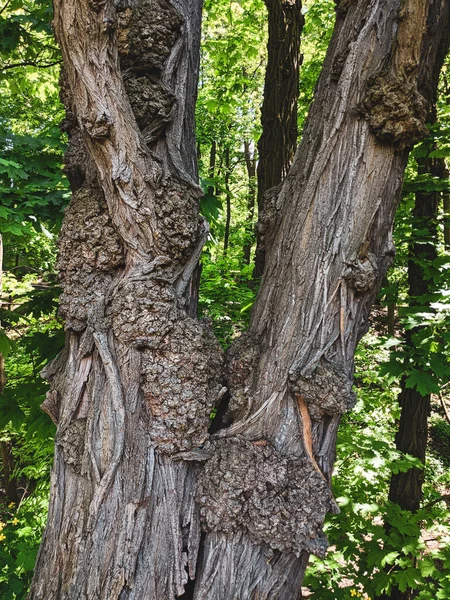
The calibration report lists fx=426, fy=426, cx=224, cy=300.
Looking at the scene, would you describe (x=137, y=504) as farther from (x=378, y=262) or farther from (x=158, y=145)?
(x=158, y=145)

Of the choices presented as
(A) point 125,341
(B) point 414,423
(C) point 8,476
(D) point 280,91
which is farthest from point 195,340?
(C) point 8,476

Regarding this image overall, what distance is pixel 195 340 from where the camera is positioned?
5.93 ft

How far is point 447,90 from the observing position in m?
6.42

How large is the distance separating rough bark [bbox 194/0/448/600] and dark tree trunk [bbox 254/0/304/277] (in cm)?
236

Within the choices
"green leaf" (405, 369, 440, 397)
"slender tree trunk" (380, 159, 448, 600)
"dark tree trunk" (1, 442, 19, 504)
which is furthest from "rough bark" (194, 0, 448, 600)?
"dark tree trunk" (1, 442, 19, 504)

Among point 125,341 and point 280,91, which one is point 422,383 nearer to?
point 125,341

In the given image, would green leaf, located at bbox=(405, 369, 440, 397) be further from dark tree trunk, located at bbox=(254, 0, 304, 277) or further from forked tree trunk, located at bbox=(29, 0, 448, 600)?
dark tree trunk, located at bbox=(254, 0, 304, 277)

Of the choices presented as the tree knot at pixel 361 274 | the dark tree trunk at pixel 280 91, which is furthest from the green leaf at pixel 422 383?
the dark tree trunk at pixel 280 91

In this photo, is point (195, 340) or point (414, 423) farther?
point (414, 423)

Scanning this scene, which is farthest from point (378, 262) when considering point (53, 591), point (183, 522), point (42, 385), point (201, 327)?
point (42, 385)

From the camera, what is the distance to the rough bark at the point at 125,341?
1654 millimetres

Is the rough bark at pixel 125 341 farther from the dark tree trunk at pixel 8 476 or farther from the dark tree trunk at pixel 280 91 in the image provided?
the dark tree trunk at pixel 8 476

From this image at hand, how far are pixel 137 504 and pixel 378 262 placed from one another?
1.43 m

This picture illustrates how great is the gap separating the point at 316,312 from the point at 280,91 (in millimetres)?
3265
